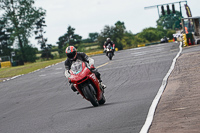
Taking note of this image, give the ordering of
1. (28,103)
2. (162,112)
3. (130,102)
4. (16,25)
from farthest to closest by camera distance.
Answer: (16,25), (28,103), (130,102), (162,112)

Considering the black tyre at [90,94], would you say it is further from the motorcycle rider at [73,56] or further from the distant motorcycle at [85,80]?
the motorcycle rider at [73,56]

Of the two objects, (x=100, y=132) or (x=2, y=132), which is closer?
(x=100, y=132)

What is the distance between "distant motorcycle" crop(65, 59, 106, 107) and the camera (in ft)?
35.7

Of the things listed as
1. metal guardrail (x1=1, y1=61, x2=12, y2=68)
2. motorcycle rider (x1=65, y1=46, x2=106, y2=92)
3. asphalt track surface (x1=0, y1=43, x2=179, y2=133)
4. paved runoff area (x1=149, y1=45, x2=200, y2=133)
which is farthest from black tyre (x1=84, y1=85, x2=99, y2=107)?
metal guardrail (x1=1, y1=61, x2=12, y2=68)

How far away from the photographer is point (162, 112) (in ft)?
29.2

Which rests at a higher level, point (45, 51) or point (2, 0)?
point (2, 0)

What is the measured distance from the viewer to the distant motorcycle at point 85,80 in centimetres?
1087

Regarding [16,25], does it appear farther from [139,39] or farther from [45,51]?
[139,39]

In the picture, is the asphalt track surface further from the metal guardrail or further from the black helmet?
the metal guardrail

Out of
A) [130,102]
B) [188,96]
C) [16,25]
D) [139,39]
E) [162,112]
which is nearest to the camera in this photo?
[162,112]

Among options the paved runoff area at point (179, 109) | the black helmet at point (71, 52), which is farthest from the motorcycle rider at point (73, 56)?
the paved runoff area at point (179, 109)

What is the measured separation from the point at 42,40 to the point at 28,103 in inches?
3918

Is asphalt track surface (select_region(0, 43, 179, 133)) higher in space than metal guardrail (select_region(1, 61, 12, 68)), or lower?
higher

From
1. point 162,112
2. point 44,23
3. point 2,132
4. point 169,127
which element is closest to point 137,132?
point 169,127
